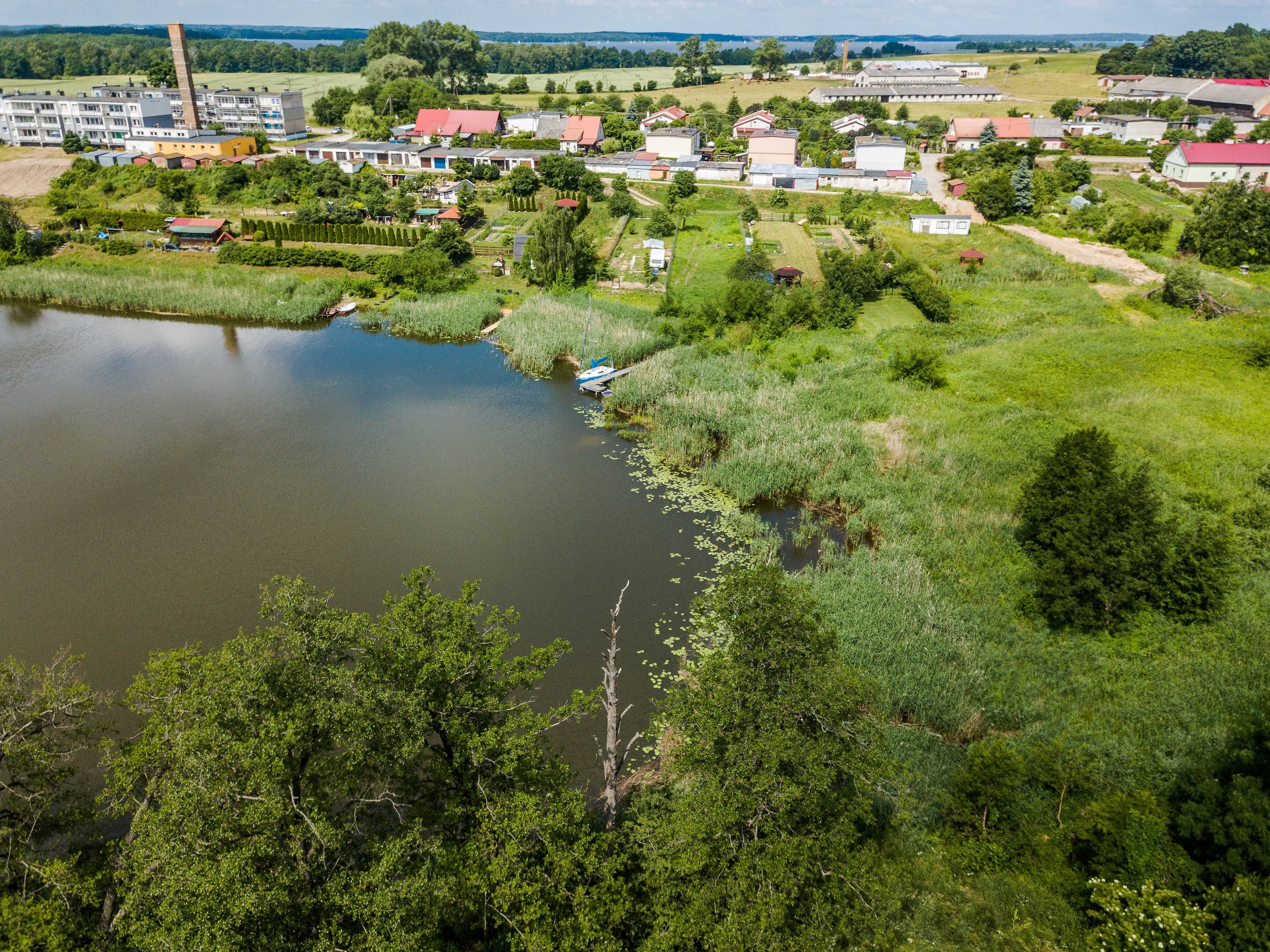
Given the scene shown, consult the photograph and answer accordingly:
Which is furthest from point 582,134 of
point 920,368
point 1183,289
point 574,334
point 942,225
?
point 920,368

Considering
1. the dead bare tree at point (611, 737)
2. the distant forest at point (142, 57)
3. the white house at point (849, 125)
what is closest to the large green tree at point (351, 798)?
the dead bare tree at point (611, 737)

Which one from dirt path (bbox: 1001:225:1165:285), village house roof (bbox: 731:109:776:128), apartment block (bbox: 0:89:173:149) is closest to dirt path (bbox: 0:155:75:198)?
apartment block (bbox: 0:89:173:149)

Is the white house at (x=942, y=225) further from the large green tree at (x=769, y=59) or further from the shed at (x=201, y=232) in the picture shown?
the large green tree at (x=769, y=59)

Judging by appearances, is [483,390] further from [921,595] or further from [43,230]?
[43,230]

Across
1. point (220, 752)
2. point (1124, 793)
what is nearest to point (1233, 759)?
point (1124, 793)

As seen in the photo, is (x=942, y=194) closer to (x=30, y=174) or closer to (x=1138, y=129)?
(x=1138, y=129)

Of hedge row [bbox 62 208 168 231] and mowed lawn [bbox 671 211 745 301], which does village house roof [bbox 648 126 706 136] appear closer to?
mowed lawn [bbox 671 211 745 301]
